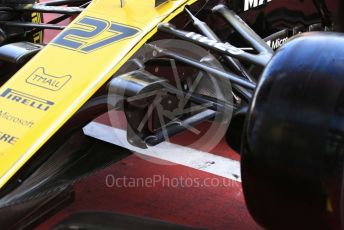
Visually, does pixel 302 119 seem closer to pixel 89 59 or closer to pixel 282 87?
pixel 282 87

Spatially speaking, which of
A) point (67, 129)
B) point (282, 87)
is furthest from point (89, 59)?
point (282, 87)

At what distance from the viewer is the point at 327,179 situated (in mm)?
955

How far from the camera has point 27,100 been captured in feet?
5.85

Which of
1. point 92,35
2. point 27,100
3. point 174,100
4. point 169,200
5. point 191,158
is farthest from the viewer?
point 191,158

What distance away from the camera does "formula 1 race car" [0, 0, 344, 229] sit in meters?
0.98

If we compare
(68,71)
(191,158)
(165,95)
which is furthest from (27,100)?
(191,158)

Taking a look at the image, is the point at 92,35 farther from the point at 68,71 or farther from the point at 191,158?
the point at 191,158

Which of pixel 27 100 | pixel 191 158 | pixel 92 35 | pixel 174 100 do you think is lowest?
pixel 191 158

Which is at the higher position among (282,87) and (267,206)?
(282,87)

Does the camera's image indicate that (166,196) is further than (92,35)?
Yes

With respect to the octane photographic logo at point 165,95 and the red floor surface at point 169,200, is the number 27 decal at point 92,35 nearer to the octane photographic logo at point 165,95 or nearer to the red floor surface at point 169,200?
the octane photographic logo at point 165,95

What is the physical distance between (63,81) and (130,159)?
3.60ft

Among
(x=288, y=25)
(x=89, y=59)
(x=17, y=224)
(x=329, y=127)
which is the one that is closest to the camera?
(x=329, y=127)

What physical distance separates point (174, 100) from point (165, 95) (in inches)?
4.7
